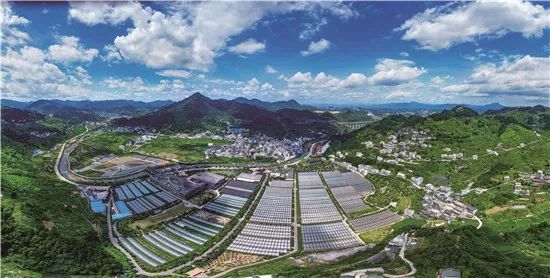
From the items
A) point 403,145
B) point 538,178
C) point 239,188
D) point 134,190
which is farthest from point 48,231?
point 403,145

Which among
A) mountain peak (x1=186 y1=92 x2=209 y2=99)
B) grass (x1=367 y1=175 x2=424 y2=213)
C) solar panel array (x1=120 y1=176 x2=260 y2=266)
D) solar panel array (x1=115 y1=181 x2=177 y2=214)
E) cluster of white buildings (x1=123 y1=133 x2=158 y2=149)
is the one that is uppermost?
mountain peak (x1=186 y1=92 x2=209 y2=99)

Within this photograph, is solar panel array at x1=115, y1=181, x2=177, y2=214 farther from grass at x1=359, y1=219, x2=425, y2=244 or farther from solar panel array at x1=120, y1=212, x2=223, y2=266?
grass at x1=359, y1=219, x2=425, y2=244

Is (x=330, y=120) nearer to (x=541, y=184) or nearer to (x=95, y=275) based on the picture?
(x=541, y=184)

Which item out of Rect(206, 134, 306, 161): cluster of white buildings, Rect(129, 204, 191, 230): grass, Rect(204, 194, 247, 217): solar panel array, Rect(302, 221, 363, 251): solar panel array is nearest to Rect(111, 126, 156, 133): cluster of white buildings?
Rect(206, 134, 306, 161): cluster of white buildings

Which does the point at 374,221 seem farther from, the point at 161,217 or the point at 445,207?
the point at 161,217

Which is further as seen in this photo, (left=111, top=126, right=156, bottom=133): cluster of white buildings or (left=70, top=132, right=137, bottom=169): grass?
(left=111, top=126, right=156, bottom=133): cluster of white buildings

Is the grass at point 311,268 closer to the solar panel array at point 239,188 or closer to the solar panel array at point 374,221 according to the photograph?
the solar panel array at point 374,221
